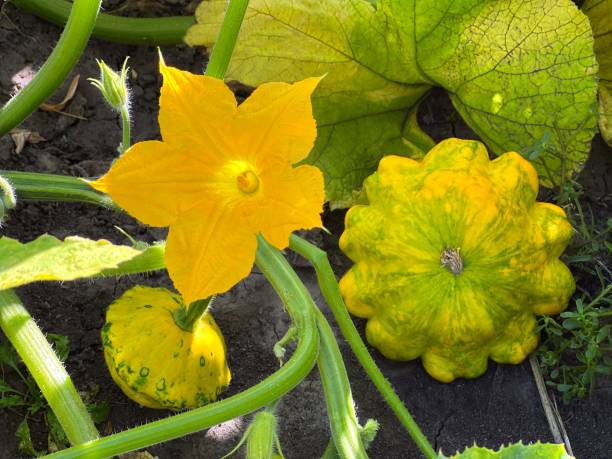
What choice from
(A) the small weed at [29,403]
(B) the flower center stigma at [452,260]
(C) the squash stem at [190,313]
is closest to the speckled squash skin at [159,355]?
(C) the squash stem at [190,313]

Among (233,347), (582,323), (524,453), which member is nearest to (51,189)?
(233,347)

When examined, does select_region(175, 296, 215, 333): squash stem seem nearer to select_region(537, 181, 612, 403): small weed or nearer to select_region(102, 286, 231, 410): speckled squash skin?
select_region(102, 286, 231, 410): speckled squash skin

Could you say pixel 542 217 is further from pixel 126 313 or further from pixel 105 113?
pixel 105 113

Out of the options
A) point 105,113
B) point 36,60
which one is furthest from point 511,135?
point 36,60

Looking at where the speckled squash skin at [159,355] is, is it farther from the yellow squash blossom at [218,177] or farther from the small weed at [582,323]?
the small weed at [582,323]

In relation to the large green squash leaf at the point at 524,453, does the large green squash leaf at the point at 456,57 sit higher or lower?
higher
